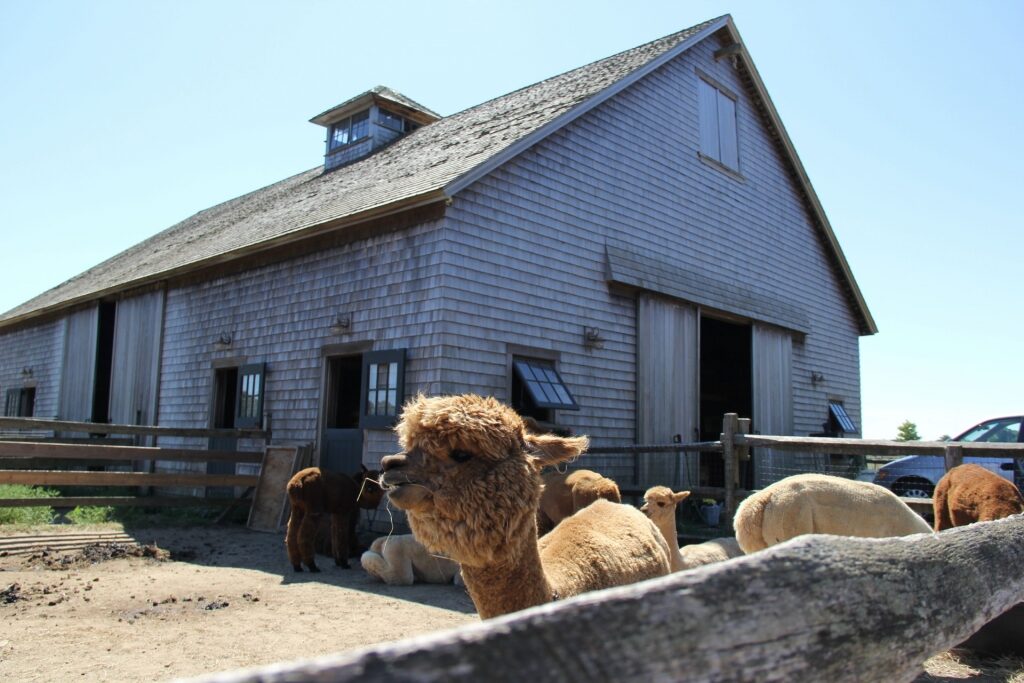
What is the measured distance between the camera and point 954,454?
7.13m

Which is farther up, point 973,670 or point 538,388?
point 538,388

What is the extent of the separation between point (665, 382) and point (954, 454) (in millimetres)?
7060

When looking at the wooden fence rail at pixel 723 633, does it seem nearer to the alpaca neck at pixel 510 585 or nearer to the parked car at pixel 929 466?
the alpaca neck at pixel 510 585

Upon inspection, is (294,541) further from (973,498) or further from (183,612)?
(973,498)

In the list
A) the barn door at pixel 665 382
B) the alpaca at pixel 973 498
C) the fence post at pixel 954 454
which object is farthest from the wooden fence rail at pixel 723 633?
the barn door at pixel 665 382

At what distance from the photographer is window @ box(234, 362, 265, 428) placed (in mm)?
13633

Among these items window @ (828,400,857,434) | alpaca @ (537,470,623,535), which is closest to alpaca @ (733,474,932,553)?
alpaca @ (537,470,623,535)

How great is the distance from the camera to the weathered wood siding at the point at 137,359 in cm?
1642

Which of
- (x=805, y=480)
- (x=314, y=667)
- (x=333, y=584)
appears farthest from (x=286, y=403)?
(x=314, y=667)

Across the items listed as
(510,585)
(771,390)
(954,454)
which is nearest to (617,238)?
(771,390)

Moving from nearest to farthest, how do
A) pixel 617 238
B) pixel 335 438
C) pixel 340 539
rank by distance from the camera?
pixel 340 539, pixel 335 438, pixel 617 238

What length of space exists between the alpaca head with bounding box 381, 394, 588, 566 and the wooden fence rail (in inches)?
55.2

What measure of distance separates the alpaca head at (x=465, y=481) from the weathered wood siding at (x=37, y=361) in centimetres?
2051

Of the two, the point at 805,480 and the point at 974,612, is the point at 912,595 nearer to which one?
the point at 974,612
